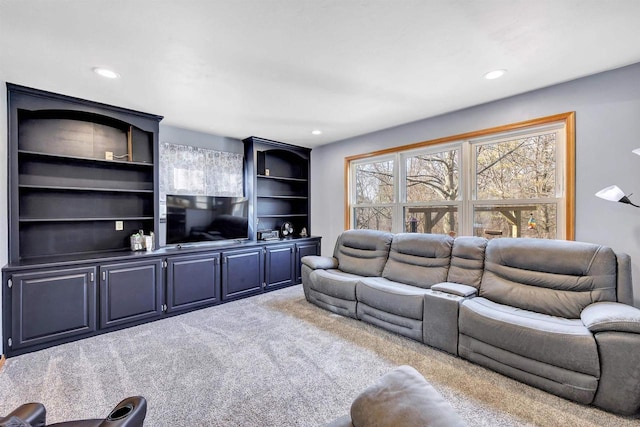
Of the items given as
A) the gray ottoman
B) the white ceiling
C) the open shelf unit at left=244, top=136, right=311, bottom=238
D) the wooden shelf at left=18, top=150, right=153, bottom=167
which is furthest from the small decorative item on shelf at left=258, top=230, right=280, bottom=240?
the gray ottoman

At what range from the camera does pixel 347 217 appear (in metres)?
5.00

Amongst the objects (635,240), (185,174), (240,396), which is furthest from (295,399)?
(185,174)

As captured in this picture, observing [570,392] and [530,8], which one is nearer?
[530,8]

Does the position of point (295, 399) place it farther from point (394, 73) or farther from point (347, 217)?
point (347, 217)

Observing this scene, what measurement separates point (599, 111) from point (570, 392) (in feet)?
7.86

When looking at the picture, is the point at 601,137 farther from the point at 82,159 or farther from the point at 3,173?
the point at 3,173

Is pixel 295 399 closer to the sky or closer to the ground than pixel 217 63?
closer to the ground

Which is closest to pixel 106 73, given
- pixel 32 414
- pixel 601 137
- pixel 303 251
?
pixel 32 414

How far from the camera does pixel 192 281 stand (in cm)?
371

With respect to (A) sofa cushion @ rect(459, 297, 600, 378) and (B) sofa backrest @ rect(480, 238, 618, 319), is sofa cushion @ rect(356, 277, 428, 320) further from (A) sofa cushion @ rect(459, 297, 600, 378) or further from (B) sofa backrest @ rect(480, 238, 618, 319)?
(B) sofa backrest @ rect(480, 238, 618, 319)

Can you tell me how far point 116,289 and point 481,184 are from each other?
4315 mm

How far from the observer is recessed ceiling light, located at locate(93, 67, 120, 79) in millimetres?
2455

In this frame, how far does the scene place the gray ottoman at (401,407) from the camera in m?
0.88

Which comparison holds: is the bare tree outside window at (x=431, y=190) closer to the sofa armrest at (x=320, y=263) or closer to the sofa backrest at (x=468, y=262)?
the sofa backrest at (x=468, y=262)
